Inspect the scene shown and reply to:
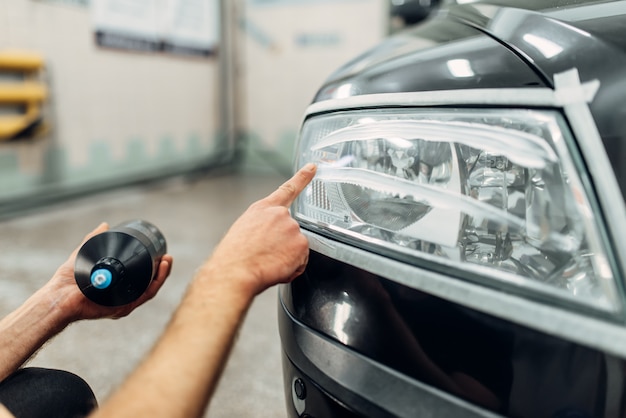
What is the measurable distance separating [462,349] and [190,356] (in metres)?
0.33

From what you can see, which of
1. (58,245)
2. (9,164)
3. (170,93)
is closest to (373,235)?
(58,245)

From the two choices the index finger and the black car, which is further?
the index finger

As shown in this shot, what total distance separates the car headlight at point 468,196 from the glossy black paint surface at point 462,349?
5 cm

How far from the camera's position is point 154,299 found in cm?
203

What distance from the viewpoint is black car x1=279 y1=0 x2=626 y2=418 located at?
0.53 metres

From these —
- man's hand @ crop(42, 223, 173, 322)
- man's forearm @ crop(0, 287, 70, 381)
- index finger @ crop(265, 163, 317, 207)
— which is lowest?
man's forearm @ crop(0, 287, 70, 381)

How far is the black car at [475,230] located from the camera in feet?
1.74

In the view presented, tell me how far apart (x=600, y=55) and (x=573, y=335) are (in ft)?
1.09

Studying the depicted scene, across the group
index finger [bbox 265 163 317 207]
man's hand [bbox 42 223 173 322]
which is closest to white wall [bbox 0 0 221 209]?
man's hand [bbox 42 223 173 322]

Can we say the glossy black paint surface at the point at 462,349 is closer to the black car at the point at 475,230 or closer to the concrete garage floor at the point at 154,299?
the black car at the point at 475,230

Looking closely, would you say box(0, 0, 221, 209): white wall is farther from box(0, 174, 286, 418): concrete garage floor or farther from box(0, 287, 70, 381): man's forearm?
box(0, 287, 70, 381): man's forearm

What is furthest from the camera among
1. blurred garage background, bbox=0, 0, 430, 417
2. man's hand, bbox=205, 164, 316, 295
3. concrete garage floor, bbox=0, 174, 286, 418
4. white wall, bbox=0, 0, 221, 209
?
white wall, bbox=0, 0, 221, 209

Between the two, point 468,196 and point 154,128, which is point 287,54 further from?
point 468,196

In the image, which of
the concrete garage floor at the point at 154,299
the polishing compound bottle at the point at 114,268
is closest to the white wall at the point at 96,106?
the concrete garage floor at the point at 154,299
